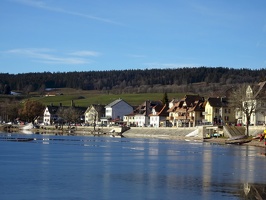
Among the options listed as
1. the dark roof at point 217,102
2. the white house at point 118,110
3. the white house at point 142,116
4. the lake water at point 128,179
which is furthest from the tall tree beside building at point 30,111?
the lake water at point 128,179

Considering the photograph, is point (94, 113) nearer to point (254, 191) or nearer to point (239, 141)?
point (239, 141)

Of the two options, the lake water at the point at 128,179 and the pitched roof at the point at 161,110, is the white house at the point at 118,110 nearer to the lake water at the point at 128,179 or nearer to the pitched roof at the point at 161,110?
the pitched roof at the point at 161,110

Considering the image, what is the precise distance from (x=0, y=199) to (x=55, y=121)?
6860 inches

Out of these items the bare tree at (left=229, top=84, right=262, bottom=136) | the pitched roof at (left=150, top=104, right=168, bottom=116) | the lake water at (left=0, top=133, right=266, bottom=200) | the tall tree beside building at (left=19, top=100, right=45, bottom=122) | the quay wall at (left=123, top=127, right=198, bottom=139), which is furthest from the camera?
the tall tree beside building at (left=19, top=100, right=45, bottom=122)

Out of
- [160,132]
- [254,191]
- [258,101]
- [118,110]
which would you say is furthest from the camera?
[118,110]

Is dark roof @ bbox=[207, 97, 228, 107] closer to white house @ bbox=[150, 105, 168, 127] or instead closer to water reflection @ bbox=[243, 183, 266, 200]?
white house @ bbox=[150, 105, 168, 127]

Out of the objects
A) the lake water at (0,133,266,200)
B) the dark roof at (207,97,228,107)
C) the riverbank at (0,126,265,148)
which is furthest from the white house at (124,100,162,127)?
the lake water at (0,133,266,200)

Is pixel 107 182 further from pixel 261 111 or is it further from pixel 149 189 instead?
pixel 261 111

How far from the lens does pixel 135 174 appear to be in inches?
1452

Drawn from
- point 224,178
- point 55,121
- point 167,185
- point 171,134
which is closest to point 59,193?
point 167,185

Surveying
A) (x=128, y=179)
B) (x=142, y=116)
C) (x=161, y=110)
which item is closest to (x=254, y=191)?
(x=128, y=179)

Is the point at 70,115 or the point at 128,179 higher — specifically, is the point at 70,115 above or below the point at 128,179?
above

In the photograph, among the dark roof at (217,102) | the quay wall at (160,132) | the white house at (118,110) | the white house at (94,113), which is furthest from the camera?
the white house at (94,113)

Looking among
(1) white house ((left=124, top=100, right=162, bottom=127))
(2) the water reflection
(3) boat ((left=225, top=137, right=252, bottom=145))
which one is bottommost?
(2) the water reflection
